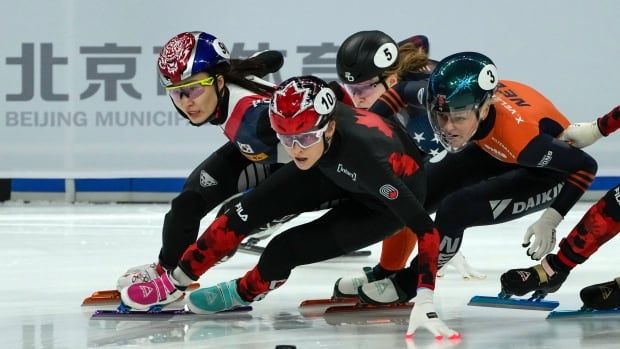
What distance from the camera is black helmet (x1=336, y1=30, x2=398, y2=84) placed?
538cm

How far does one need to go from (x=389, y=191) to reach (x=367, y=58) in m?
1.30

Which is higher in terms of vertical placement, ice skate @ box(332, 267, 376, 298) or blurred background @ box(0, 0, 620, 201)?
blurred background @ box(0, 0, 620, 201)

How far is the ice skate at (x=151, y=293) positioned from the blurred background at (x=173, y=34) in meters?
4.44

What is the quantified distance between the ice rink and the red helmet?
0.76 metres

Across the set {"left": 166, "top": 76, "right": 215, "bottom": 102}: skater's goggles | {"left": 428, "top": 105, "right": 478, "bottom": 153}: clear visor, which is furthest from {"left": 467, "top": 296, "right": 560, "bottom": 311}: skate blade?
{"left": 166, "top": 76, "right": 215, "bottom": 102}: skater's goggles

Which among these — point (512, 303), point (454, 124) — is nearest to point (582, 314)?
point (512, 303)

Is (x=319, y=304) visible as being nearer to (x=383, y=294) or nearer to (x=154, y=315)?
(x=383, y=294)

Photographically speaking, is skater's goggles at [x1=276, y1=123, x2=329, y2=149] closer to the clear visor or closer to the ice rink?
the clear visor

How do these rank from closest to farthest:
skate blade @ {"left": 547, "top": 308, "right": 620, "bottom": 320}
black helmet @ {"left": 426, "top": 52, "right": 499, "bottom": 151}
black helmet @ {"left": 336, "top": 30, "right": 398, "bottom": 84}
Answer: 1. black helmet @ {"left": 426, "top": 52, "right": 499, "bottom": 151}
2. skate blade @ {"left": 547, "top": 308, "right": 620, "bottom": 320}
3. black helmet @ {"left": 336, "top": 30, "right": 398, "bottom": 84}

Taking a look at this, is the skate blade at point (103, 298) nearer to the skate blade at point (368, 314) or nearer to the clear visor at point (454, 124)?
the skate blade at point (368, 314)

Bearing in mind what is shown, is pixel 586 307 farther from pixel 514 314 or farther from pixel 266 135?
pixel 266 135

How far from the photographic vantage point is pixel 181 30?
913 cm

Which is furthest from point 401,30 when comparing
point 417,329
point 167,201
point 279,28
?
point 417,329

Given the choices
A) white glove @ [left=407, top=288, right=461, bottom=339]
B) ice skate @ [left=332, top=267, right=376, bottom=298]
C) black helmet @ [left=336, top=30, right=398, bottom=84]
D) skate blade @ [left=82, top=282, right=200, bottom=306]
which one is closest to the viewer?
white glove @ [left=407, top=288, right=461, bottom=339]
